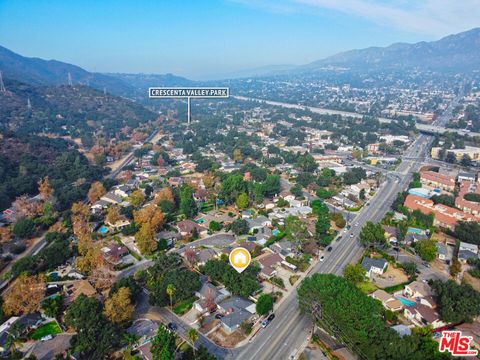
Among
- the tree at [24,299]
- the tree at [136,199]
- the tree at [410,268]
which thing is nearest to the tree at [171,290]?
the tree at [24,299]

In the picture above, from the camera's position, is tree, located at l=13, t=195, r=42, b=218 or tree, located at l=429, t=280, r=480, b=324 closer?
tree, located at l=429, t=280, r=480, b=324

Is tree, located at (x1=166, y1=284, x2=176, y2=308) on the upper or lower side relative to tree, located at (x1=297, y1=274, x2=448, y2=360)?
lower

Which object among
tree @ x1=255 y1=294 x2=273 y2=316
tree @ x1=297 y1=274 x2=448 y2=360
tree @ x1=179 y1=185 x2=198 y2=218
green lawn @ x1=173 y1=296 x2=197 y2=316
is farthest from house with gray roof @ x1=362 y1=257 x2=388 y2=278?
tree @ x1=179 y1=185 x2=198 y2=218

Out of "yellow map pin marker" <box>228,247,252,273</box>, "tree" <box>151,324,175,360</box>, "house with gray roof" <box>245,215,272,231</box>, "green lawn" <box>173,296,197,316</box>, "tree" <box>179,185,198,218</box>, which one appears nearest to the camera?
"tree" <box>151,324,175,360</box>

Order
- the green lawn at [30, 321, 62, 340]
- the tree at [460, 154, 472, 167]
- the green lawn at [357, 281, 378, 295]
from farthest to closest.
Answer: the tree at [460, 154, 472, 167], the green lawn at [357, 281, 378, 295], the green lawn at [30, 321, 62, 340]

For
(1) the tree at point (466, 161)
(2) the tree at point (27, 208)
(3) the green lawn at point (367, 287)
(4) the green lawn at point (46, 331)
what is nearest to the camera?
(4) the green lawn at point (46, 331)

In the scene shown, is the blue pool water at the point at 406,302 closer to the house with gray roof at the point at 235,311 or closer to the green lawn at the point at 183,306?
the house with gray roof at the point at 235,311

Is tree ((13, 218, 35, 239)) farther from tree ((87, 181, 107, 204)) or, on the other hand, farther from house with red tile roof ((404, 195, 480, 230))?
house with red tile roof ((404, 195, 480, 230))
